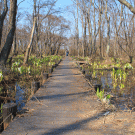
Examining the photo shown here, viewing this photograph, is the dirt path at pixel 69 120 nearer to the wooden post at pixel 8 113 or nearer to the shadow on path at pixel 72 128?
the shadow on path at pixel 72 128

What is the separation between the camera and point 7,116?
8.84 feet

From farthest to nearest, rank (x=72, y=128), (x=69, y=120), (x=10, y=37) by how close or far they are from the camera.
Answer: (x=10, y=37) < (x=69, y=120) < (x=72, y=128)

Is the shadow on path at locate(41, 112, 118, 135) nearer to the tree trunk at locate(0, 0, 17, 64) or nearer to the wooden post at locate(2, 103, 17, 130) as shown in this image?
the wooden post at locate(2, 103, 17, 130)

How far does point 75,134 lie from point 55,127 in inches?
15.1

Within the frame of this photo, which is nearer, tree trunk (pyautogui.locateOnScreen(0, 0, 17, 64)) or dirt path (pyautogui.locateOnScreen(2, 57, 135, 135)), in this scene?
dirt path (pyautogui.locateOnScreen(2, 57, 135, 135))

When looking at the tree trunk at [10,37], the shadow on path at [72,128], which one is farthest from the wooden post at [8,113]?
the tree trunk at [10,37]

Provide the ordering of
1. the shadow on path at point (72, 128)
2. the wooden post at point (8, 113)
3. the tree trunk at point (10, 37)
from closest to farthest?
the shadow on path at point (72, 128) < the wooden post at point (8, 113) < the tree trunk at point (10, 37)

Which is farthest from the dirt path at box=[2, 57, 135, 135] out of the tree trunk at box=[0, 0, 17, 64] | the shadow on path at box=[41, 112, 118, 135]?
the tree trunk at box=[0, 0, 17, 64]

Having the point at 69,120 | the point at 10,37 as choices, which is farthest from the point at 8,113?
the point at 10,37

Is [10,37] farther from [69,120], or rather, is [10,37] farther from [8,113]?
[69,120]

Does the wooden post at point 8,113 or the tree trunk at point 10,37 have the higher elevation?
the tree trunk at point 10,37

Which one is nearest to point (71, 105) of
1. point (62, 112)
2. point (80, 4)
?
point (62, 112)

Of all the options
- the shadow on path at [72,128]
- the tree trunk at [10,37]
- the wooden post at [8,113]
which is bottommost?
the shadow on path at [72,128]

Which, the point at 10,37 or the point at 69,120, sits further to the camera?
the point at 10,37
